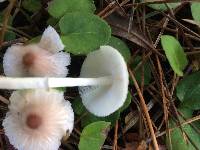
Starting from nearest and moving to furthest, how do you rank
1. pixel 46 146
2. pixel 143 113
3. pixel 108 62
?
pixel 46 146
pixel 108 62
pixel 143 113

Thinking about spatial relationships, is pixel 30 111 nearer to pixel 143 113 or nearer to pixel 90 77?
pixel 90 77

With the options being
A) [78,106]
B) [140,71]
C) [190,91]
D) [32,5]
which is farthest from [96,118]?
[32,5]

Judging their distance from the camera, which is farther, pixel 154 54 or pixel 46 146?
pixel 154 54

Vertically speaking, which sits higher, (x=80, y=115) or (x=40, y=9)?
(x=40, y=9)

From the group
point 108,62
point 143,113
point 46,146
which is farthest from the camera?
point 143,113

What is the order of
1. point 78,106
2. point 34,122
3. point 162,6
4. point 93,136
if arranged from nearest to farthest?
point 34,122 < point 93,136 < point 78,106 < point 162,6

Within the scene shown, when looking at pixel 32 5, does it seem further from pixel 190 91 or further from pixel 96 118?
pixel 190 91

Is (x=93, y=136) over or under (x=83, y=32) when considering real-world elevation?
under

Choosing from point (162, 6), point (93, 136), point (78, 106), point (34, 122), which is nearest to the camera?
point (34, 122)

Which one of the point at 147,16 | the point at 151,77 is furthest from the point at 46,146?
the point at 147,16
